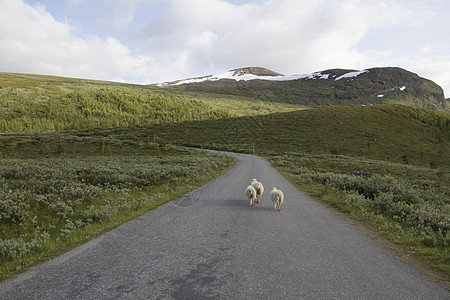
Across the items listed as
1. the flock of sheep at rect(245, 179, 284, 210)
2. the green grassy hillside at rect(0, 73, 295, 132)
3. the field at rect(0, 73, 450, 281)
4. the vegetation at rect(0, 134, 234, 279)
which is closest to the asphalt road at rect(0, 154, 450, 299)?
the vegetation at rect(0, 134, 234, 279)

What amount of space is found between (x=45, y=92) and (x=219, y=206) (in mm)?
217191

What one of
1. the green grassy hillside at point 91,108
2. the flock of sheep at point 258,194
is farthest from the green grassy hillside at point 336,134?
the green grassy hillside at point 91,108

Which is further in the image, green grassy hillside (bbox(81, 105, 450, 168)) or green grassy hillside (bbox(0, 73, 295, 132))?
green grassy hillside (bbox(0, 73, 295, 132))

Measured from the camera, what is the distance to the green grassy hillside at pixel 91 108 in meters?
139

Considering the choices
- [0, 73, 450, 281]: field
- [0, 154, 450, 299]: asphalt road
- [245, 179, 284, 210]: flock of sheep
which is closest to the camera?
[0, 154, 450, 299]: asphalt road

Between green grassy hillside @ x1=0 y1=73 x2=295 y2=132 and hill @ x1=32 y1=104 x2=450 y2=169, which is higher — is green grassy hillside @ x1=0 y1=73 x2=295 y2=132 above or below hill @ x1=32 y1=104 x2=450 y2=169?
above

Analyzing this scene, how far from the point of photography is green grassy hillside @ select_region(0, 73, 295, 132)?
138625 millimetres

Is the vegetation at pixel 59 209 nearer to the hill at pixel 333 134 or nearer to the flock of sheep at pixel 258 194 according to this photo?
the flock of sheep at pixel 258 194

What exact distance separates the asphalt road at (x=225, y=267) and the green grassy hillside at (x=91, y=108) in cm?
12924

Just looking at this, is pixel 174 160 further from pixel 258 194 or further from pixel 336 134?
pixel 336 134

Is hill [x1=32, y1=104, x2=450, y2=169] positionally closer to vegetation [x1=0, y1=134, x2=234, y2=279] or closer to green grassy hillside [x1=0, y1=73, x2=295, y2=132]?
vegetation [x1=0, y1=134, x2=234, y2=279]

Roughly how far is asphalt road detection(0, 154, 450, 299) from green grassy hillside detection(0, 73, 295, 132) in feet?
424

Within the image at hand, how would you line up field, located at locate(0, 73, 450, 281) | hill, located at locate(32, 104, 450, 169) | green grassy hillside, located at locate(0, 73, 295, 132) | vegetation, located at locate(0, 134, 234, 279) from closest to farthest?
vegetation, located at locate(0, 134, 234, 279) → field, located at locate(0, 73, 450, 281) → hill, located at locate(32, 104, 450, 169) → green grassy hillside, located at locate(0, 73, 295, 132)

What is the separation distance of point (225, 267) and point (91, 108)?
18598 centimetres
